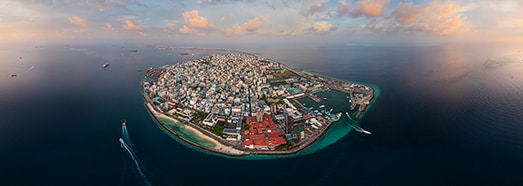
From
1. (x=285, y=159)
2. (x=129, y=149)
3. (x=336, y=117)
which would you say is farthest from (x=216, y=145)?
(x=336, y=117)

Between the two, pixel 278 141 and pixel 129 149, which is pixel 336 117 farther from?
pixel 129 149

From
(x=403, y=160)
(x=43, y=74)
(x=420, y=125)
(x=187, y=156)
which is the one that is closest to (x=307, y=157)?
(x=403, y=160)

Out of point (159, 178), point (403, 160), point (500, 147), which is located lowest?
point (159, 178)

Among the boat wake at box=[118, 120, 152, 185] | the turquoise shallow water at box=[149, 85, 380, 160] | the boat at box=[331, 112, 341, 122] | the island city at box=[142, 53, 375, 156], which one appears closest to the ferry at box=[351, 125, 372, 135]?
the island city at box=[142, 53, 375, 156]

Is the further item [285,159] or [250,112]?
[250,112]

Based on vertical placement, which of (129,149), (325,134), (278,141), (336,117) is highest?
(336,117)

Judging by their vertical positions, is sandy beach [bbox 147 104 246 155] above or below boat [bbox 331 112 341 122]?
below

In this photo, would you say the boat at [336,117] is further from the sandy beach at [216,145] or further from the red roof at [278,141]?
the sandy beach at [216,145]

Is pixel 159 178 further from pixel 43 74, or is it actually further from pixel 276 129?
pixel 43 74

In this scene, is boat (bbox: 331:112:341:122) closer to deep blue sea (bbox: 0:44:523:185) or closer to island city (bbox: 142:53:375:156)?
island city (bbox: 142:53:375:156)
